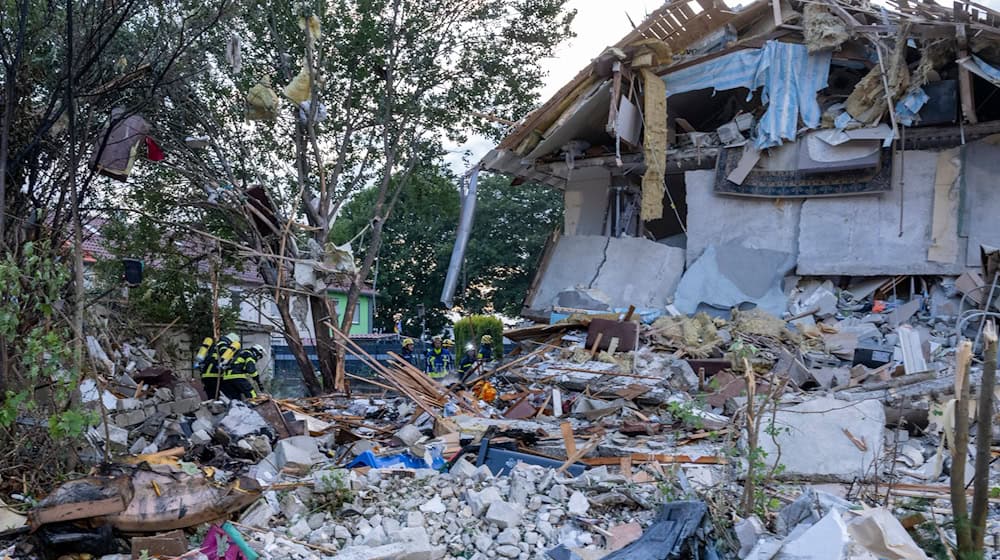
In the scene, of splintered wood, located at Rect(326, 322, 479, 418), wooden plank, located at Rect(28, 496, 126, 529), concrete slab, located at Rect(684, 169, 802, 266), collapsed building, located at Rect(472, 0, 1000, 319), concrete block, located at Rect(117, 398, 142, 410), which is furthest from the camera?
concrete slab, located at Rect(684, 169, 802, 266)

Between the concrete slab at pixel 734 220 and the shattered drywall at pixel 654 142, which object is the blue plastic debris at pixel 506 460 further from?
the concrete slab at pixel 734 220

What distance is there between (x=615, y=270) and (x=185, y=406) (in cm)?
753

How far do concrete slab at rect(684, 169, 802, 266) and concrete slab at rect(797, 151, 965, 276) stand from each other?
0.23m

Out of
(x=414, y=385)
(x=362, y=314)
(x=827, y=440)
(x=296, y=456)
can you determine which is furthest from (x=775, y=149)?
(x=362, y=314)

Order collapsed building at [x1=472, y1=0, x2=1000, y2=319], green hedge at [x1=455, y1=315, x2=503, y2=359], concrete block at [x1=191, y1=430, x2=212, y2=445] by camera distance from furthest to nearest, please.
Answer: green hedge at [x1=455, y1=315, x2=503, y2=359] → collapsed building at [x1=472, y1=0, x2=1000, y2=319] → concrete block at [x1=191, y1=430, x2=212, y2=445]

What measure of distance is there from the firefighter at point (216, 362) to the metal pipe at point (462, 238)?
3.86 metres

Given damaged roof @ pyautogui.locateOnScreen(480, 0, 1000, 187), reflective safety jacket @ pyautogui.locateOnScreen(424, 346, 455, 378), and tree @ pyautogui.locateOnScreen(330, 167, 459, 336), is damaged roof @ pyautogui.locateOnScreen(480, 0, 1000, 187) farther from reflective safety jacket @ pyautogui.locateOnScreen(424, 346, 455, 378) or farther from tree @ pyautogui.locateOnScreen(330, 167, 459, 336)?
tree @ pyautogui.locateOnScreen(330, 167, 459, 336)

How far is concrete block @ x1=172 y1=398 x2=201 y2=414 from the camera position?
27.4 feet

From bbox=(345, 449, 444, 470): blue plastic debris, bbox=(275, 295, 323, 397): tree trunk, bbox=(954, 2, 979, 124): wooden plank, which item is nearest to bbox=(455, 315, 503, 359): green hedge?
bbox=(275, 295, 323, 397): tree trunk

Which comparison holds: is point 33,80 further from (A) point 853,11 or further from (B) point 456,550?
(A) point 853,11

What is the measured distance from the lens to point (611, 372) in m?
10.0

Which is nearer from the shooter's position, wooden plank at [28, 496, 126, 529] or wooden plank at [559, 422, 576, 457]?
wooden plank at [28, 496, 126, 529]

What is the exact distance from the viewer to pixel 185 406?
27.6 ft

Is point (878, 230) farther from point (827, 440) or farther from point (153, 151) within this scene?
point (153, 151)
